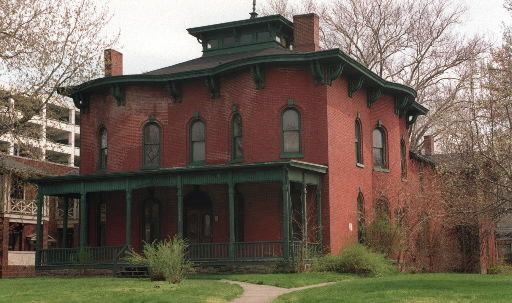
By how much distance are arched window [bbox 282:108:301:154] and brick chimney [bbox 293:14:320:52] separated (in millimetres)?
2977

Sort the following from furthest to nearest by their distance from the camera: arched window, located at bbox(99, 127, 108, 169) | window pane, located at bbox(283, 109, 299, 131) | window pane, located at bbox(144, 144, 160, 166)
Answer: arched window, located at bbox(99, 127, 108, 169)
window pane, located at bbox(144, 144, 160, 166)
window pane, located at bbox(283, 109, 299, 131)

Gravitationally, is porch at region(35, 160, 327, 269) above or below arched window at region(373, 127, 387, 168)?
below

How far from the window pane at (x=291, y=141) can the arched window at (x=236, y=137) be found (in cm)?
193

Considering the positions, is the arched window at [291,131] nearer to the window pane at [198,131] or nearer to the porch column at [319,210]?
the porch column at [319,210]

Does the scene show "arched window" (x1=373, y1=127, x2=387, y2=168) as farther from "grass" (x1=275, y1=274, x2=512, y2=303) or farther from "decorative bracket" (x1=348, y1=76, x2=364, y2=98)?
"grass" (x1=275, y1=274, x2=512, y2=303)

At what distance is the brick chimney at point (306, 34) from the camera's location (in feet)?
93.2

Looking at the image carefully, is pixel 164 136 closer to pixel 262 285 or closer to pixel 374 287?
pixel 262 285

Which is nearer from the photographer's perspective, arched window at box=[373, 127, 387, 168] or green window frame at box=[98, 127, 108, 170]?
arched window at box=[373, 127, 387, 168]

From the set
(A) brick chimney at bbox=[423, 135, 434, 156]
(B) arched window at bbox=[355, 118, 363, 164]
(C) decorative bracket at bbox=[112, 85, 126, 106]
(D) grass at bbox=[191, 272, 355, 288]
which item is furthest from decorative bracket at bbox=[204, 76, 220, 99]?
(A) brick chimney at bbox=[423, 135, 434, 156]

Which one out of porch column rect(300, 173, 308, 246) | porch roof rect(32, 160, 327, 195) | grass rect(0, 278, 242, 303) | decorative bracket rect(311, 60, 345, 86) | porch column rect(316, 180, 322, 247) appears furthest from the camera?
decorative bracket rect(311, 60, 345, 86)

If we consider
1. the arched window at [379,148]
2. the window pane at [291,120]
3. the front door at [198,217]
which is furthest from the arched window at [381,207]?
the front door at [198,217]

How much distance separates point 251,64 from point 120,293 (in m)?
12.7

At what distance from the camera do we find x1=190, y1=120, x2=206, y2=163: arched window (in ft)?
95.6

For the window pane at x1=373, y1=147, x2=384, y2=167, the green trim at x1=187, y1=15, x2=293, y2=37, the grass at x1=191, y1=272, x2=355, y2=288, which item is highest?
the green trim at x1=187, y1=15, x2=293, y2=37
